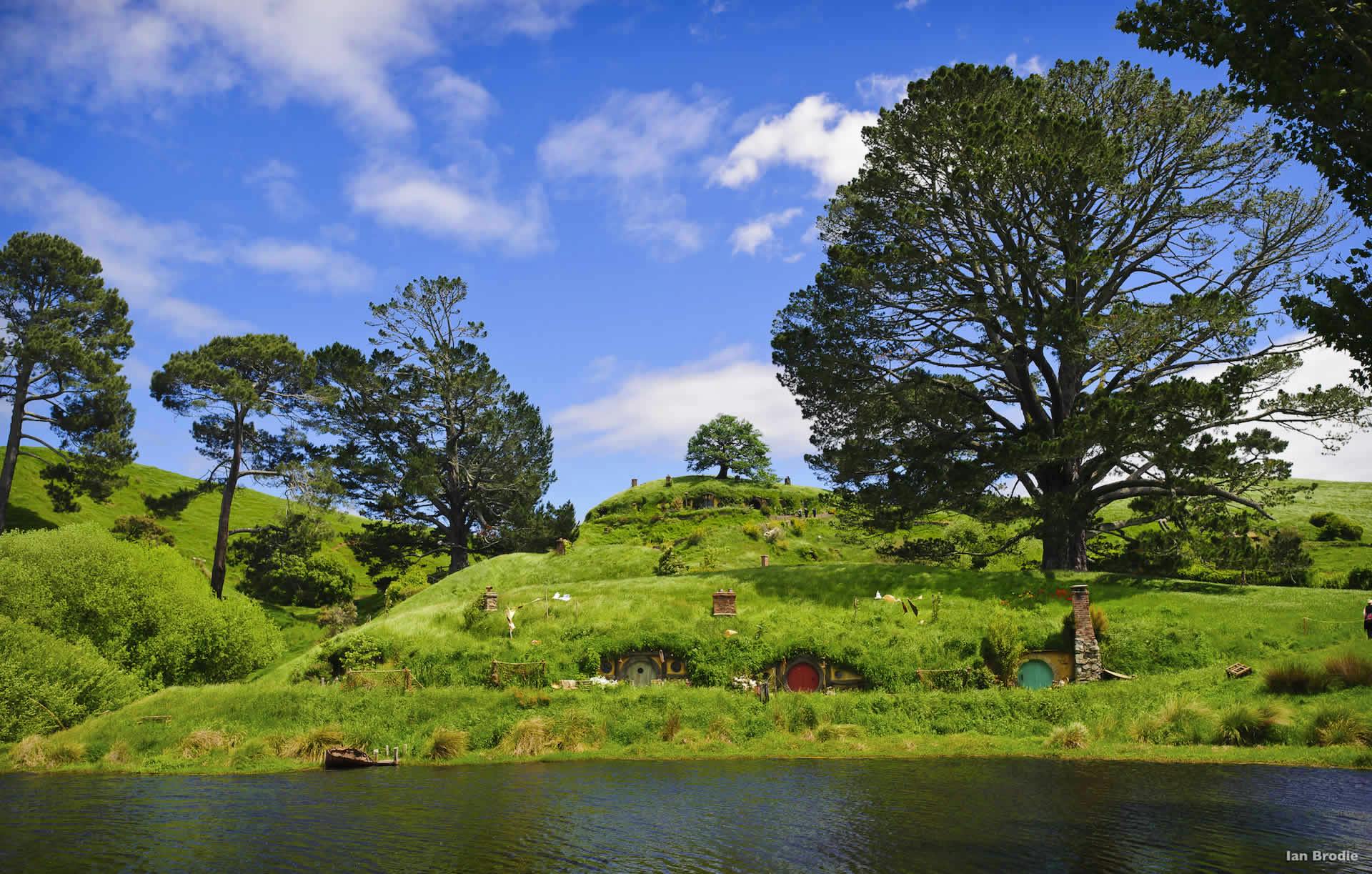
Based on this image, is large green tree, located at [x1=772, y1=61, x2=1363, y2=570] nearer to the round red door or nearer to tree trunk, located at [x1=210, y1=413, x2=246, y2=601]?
the round red door

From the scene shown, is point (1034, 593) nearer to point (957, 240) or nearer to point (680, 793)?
point (957, 240)

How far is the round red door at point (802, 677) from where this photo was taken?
37.2 meters

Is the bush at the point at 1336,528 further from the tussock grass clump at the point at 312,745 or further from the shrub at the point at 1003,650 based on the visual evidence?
the tussock grass clump at the point at 312,745

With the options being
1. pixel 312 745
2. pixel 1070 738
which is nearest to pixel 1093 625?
pixel 1070 738

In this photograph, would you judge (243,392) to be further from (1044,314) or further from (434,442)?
(1044,314)

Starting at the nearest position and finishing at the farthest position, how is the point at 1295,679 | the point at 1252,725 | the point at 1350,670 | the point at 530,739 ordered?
the point at 1252,725 → the point at 1350,670 → the point at 1295,679 → the point at 530,739

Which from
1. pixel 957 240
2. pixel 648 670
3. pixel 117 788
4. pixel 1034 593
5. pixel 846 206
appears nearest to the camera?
pixel 117 788

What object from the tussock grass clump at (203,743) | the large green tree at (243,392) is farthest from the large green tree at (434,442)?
the tussock grass clump at (203,743)

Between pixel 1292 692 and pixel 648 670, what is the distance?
80.1ft

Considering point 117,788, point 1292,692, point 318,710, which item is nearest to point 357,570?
point 318,710

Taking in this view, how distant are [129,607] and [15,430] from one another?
28.9 metres

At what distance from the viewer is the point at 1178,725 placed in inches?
1125

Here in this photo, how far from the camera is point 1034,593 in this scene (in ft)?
137

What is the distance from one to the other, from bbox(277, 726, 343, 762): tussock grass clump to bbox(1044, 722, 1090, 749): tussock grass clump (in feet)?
85.0
